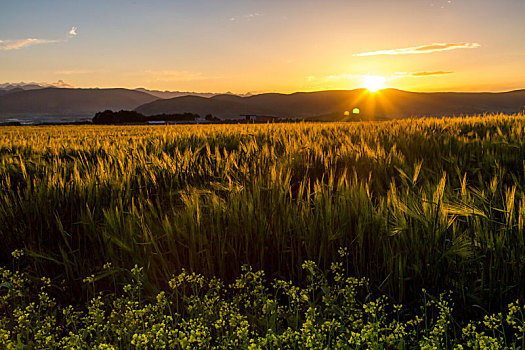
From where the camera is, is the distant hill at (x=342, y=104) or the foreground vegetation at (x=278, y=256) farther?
the distant hill at (x=342, y=104)

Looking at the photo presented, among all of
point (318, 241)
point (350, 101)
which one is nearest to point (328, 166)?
point (318, 241)

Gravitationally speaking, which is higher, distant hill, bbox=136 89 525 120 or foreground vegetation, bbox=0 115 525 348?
distant hill, bbox=136 89 525 120

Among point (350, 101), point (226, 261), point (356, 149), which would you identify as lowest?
point (226, 261)

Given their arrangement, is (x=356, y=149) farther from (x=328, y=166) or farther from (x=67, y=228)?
(x=67, y=228)

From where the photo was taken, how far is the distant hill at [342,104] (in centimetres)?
12988

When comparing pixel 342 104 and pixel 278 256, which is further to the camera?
pixel 342 104

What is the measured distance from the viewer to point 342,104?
160 m

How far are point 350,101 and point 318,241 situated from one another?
161396mm

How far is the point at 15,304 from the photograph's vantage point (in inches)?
75.5

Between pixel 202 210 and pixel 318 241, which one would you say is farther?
pixel 202 210

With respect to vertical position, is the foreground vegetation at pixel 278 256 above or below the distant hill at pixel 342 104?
below

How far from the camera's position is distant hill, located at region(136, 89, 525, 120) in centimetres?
12988

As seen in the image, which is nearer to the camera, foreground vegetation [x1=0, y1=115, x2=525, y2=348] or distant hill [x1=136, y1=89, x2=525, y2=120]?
foreground vegetation [x1=0, y1=115, x2=525, y2=348]

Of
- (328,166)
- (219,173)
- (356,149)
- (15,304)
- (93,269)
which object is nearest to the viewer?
(15,304)
